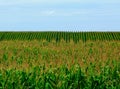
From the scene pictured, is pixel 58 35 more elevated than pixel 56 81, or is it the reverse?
pixel 58 35

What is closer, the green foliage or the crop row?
the green foliage

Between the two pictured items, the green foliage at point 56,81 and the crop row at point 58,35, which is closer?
the green foliage at point 56,81

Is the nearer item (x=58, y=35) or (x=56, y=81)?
(x=56, y=81)

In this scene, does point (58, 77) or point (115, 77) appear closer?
point (58, 77)

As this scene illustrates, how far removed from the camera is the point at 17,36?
50.5 metres

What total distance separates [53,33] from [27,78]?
137ft

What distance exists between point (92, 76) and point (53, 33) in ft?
138

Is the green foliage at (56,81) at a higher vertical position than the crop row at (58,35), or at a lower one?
lower

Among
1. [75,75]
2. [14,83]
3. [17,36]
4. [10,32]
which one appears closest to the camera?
[14,83]

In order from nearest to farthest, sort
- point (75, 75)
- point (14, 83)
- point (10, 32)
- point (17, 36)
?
Answer: point (14, 83) → point (75, 75) → point (17, 36) → point (10, 32)

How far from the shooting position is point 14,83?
9336 mm

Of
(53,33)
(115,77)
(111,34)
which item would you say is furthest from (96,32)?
(115,77)

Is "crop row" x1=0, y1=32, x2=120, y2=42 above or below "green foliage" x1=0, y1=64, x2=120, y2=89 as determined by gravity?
above

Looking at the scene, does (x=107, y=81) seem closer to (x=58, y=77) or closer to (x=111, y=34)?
(x=58, y=77)
